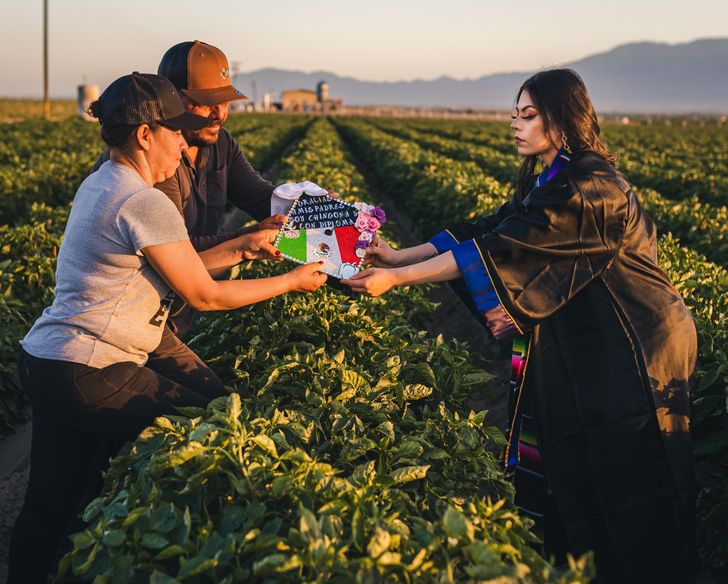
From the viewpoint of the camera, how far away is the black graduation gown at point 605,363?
2.76m

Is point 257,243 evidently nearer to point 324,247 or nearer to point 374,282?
point 324,247

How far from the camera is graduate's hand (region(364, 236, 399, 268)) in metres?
3.52

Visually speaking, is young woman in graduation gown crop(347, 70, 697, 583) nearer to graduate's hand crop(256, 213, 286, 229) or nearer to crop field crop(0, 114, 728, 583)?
crop field crop(0, 114, 728, 583)

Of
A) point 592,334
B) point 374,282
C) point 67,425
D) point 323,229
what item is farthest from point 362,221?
point 67,425

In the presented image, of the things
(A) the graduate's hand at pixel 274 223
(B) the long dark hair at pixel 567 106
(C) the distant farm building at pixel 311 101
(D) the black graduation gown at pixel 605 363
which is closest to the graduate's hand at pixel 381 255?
(A) the graduate's hand at pixel 274 223

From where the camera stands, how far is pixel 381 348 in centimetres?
360

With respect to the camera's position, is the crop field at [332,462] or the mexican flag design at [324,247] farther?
the mexican flag design at [324,247]

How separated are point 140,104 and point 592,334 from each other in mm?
2025

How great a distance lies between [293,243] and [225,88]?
0.80m

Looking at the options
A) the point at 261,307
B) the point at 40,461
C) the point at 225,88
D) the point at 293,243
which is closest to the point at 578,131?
the point at 293,243

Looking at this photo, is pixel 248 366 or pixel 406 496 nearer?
pixel 406 496

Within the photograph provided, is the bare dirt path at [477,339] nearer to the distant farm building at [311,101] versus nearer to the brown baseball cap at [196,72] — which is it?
the brown baseball cap at [196,72]

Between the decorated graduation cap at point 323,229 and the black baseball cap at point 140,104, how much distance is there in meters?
0.80

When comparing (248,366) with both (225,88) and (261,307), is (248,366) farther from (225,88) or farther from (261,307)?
(225,88)
